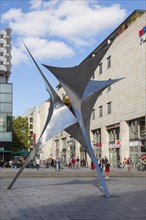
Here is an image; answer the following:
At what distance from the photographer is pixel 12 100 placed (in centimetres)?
6103

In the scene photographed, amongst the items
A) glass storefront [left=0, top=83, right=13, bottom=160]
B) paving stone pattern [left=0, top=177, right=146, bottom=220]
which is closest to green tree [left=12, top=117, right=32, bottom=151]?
glass storefront [left=0, top=83, right=13, bottom=160]

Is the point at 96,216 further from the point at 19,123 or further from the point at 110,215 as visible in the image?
the point at 19,123

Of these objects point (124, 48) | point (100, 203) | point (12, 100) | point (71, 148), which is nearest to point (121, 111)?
point (124, 48)

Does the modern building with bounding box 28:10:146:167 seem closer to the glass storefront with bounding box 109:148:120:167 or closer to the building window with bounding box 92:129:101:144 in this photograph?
the glass storefront with bounding box 109:148:120:167

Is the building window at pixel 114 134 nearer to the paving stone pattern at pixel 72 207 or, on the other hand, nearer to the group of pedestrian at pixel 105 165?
the group of pedestrian at pixel 105 165

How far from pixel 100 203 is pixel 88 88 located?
253 inches

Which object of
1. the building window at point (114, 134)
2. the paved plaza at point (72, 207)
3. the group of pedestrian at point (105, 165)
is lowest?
the paved plaza at point (72, 207)

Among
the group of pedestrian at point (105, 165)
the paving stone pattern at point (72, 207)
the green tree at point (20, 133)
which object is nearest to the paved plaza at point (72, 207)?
the paving stone pattern at point (72, 207)

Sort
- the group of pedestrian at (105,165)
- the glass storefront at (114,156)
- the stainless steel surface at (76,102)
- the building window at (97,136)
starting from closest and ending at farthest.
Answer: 1. the stainless steel surface at (76,102)
2. the group of pedestrian at (105,165)
3. the glass storefront at (114,156)
4. the building window at (97,136)

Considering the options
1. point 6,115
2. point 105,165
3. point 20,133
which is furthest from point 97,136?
point 105,165

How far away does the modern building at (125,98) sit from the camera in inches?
1645

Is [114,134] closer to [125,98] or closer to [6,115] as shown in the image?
[125,98]

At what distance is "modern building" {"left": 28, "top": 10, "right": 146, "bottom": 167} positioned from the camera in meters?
41.8

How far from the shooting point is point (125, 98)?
149 feet
